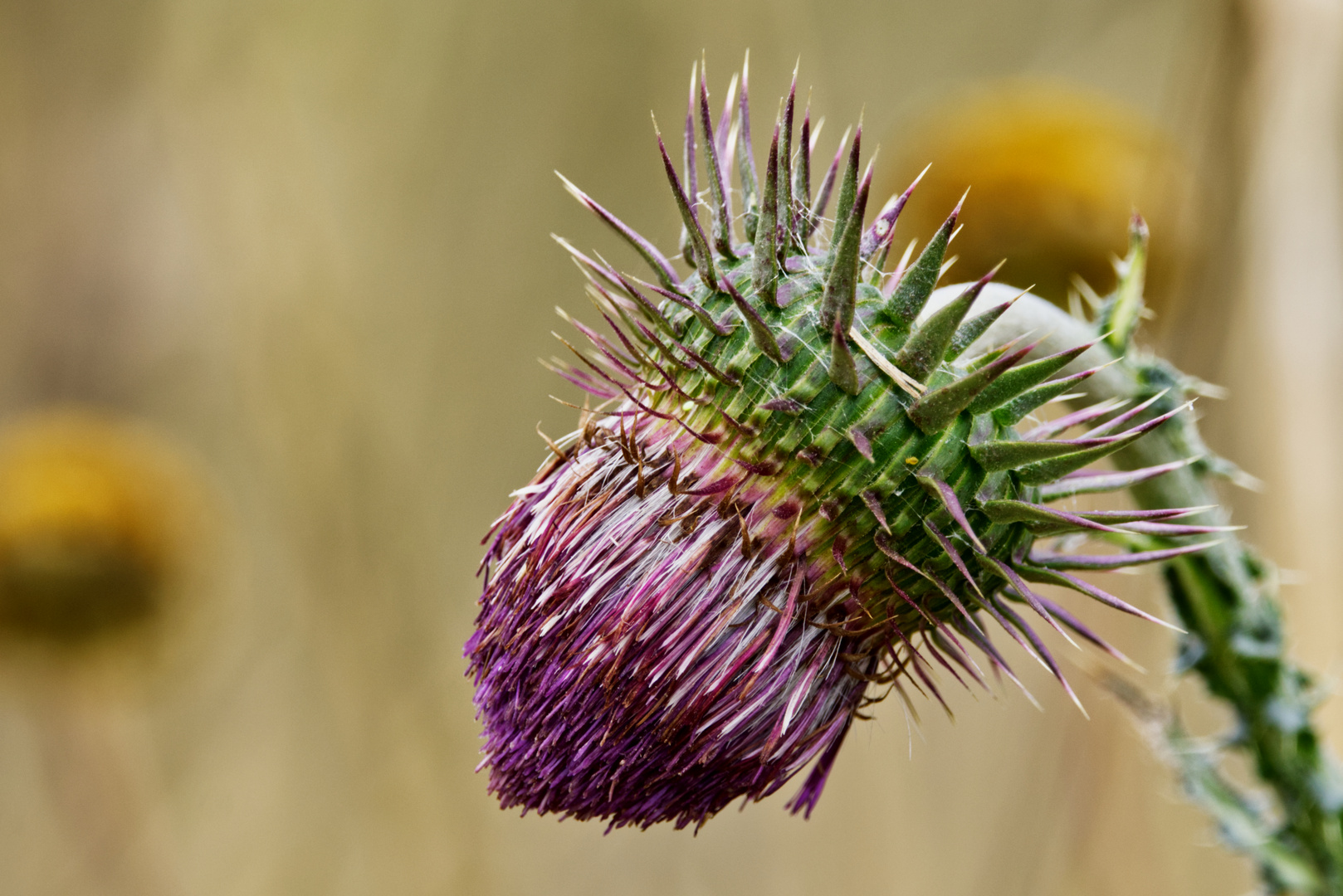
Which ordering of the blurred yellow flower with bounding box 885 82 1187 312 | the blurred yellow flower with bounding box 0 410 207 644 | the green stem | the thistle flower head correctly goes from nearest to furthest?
the thistle flower head
the green stem
the blurred yellow flower with bounding box 885 82 1187 312
the blurred yellow flower with bounding box 0 410 207 644

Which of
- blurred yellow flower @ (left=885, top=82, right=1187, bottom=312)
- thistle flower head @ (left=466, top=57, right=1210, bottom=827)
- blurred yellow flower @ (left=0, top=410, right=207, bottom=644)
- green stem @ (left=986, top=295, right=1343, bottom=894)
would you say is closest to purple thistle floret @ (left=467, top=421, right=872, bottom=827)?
thistle flower head @ (left=466, top=57, right=1210, bottom=827)

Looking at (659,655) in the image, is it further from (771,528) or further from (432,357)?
(432,357)

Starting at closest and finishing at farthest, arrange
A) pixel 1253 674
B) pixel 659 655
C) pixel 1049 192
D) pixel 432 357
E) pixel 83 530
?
pixel 659 655, pixel 1253 674, pixel 1049 192, pixel 83 530, pixel 432 357

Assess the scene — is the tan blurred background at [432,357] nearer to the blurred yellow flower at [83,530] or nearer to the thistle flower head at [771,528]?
the blurred yellow flower at [83,530]

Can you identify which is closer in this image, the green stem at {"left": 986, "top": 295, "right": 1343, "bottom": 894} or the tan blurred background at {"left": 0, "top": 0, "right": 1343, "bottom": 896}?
the green stem at {"left": 986, "top": 295, "right": 1343, "bottom": 894}

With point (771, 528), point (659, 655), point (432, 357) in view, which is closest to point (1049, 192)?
point (771, 528)

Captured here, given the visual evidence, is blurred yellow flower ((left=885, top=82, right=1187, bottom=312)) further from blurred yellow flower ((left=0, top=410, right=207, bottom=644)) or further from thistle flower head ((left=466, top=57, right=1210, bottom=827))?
blurred yellow flower ((left=0, top=410, right=207, bottom=644))

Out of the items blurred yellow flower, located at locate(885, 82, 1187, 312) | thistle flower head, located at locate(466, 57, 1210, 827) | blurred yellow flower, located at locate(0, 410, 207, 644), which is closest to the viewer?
thistle flower head, located at locate(466, 57, 1210, 827)
